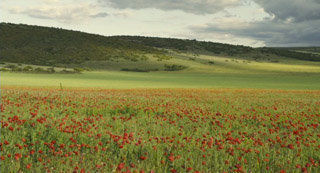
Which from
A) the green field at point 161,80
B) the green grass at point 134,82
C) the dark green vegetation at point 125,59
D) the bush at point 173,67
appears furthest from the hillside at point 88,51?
the green grass at point 134,82

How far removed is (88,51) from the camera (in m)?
102

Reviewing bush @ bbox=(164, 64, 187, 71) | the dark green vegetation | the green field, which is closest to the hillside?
the dark green vegetation

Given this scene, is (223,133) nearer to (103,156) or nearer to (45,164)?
(103,156)

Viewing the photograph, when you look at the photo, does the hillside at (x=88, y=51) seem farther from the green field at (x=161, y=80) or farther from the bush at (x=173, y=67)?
the green field at (x=161, y=80)

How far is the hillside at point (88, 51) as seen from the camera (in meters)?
85.9

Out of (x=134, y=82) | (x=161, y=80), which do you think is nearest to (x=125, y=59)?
(x=161, y=80)

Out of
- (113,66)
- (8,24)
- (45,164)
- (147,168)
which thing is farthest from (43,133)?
(8,24)

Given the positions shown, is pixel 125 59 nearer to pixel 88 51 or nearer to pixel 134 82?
pixel 88 51

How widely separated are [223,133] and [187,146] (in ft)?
7.06

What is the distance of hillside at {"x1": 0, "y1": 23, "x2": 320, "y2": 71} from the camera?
85.9m

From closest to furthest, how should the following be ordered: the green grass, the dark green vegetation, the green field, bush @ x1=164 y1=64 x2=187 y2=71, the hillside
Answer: the green grass → the green field → the dark green vegetation → bush @ x1=164 y1=64 x2=187 y2=71 → the hillside

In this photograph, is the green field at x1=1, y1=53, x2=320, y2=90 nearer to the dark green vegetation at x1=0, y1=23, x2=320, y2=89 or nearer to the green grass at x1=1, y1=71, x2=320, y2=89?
the green grass at x1=1, y1=71, x2=320, y2=89

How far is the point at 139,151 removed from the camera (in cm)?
663

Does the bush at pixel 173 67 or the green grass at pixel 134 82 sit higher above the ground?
the bush at pixel 173 67
